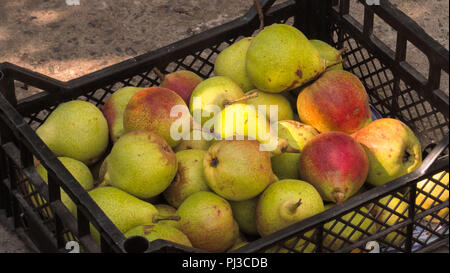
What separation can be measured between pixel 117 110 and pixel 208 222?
1.73 ft


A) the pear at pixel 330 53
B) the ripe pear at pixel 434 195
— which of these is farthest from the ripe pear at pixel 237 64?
the ripe pear at pixel 434 195

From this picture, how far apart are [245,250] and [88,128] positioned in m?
0.69

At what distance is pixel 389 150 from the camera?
2.00 metres

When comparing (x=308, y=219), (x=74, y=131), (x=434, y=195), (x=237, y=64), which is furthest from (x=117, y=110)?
(x=434, y=195)

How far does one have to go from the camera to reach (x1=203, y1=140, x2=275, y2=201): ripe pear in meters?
1.86

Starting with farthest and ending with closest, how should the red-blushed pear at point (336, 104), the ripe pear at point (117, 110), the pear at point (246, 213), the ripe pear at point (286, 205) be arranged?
1. the ripe pear at point (117, 110)
2. the red-blushed pear at point (336, 104)
3. the pear at point (246, 213)
4. the ripe pear at point (286, 205)

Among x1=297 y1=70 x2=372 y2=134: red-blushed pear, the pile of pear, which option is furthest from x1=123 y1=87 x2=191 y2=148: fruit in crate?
x1=297 y1=70 x2=372 y2=134: red-blushed pear

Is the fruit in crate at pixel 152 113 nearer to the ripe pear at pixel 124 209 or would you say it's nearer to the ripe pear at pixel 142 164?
the ripe pear at pixel 142 164

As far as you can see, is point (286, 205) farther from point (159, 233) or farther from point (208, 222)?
point (159, 233)

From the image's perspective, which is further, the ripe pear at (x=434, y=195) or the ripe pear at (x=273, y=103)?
the ripe pear at (x=273, y=103)

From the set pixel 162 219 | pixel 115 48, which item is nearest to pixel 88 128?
pixel 162 219

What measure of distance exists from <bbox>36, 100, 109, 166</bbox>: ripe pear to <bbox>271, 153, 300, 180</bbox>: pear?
1.64ft

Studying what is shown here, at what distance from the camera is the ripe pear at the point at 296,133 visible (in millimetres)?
2065

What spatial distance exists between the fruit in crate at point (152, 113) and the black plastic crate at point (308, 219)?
0.17 m
